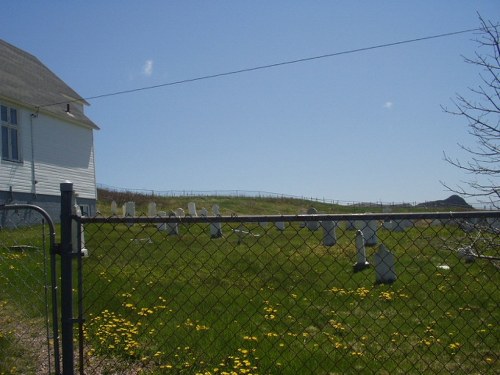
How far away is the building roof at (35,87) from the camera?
19.8 metres

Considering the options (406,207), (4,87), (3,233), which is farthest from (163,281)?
(406,207)

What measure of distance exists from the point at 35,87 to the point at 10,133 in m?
3.52

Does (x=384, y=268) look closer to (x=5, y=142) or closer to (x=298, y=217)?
(x=298, y=217)

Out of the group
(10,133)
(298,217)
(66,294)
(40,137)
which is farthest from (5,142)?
(298,217)

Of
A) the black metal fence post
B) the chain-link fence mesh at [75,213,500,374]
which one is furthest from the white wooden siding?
the black metal fence post

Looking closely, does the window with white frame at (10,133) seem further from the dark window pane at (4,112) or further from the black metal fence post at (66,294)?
the black metal fence post at (66,294)

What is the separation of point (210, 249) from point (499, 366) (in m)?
7.58

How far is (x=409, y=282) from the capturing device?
337 inches

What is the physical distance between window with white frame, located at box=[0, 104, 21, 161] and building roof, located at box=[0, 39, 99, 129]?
1.53ft

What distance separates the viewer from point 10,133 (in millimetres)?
18984

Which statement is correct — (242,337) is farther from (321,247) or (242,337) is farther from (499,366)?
(321,247)

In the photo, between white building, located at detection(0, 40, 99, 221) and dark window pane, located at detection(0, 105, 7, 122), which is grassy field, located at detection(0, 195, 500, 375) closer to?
white building, located at detection(0, 40, 99, 221)

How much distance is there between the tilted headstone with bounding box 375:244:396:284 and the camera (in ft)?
28.6

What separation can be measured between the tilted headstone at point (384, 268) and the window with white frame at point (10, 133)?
1376 cm
